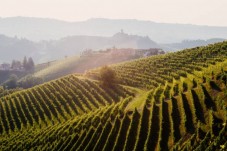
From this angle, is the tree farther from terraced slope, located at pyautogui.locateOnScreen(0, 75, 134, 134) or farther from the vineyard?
terraced slope, located at pyautogui.locateOnScreen(0, 75, 134, 134)

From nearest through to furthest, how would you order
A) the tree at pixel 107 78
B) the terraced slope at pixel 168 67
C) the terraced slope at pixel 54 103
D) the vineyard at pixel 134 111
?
the vineyard at pixel 134 111
the terraced slope at pixel 168 67
the terraced slope at pixel 54 103
the tree at pixel 107 78

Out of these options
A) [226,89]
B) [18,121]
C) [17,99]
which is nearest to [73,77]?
[17,99]

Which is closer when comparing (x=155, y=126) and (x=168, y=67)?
(x=155, y=126)

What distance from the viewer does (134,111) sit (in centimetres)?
6500

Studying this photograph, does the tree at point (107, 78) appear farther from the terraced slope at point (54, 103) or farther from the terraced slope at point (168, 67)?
the terraced slope at point (168, 67)

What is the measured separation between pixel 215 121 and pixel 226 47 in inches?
1849

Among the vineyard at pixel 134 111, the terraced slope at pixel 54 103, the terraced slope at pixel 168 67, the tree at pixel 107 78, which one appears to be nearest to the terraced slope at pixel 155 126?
the vineyard at pixel 134 111

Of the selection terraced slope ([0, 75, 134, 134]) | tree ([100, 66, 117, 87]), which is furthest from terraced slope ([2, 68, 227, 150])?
tree ([100, 66, 117, 87])

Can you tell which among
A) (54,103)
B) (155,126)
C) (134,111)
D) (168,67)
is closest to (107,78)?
(54,103)

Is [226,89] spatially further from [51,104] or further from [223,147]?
[51,104]

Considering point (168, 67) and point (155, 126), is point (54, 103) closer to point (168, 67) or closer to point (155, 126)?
point (168, 67)

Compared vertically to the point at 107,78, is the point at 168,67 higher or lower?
higher

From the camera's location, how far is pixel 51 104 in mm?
95750

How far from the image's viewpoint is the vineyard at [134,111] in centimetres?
5366
